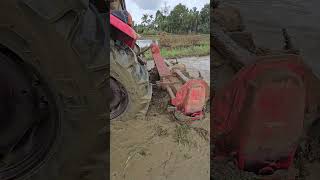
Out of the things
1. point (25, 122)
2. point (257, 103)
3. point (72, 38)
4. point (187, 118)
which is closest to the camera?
point (72, 38)

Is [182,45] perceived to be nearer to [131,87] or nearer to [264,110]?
[131,87]

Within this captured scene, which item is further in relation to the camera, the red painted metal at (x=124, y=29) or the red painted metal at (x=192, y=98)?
the red painted metal at (x=192, y=98)

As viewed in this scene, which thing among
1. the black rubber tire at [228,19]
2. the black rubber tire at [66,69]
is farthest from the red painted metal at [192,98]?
the black rubber tire at [66,69]

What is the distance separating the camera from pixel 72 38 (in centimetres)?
151

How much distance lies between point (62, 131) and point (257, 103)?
3.70 ft


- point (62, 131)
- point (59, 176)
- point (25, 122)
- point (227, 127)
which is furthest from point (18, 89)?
point (227, 127)

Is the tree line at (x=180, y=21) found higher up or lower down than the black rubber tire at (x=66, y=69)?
higher up

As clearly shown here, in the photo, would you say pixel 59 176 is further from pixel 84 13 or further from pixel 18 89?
pixel 84 13

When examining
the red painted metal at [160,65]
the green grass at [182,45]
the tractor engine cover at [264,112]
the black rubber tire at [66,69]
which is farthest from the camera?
the green grass at [182,45]

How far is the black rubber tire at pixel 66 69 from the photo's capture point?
144 cm

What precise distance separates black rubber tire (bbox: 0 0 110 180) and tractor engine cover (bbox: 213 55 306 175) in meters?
0.90

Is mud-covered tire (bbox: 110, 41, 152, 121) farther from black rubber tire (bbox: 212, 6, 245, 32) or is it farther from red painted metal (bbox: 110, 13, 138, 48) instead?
black rubber tire (bbox: 212, 6, 245, 32)

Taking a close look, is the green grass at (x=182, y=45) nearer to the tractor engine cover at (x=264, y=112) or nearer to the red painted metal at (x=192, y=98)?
the red painted metal at (x=192, y=98)

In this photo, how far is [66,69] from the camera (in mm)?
1507
